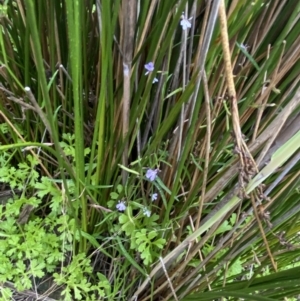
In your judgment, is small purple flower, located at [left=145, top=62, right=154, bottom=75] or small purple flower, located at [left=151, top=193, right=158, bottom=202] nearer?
small purple flower, located at [left=145, top=62, right=154, bottom=75]

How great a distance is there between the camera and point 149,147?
0.61 m

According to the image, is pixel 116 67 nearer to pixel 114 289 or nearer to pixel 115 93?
pixel 115 93

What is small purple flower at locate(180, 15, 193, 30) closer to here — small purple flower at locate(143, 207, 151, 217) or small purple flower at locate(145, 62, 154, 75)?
small purple flower at locate(145, 62, 154, 75)

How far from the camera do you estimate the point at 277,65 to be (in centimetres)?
53

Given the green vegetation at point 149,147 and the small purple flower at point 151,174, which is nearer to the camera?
the green vegetation at point 149,147

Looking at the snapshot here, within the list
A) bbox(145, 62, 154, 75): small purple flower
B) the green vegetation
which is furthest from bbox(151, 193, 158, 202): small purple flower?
bbox(145, 62, 154, 75): small purple flower

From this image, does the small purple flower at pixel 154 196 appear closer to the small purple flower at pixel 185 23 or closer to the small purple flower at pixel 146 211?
the small purple flower at pixel 146 211

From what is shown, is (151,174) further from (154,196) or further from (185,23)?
(185,23)

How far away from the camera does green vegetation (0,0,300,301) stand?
1.65ft

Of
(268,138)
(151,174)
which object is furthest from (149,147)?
(268,138)

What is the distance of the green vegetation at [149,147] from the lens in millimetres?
503

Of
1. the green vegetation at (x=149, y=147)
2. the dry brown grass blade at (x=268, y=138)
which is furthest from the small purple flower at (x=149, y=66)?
the dry brown grass blade at (x=268, y=138)

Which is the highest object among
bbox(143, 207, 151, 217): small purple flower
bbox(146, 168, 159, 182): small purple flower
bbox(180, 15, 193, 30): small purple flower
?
bbox(180, 15, 193, 30): small purple flower

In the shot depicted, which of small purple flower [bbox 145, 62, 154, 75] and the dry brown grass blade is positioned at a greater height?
small purple flower [bbox 145, 62, 154, 75]
